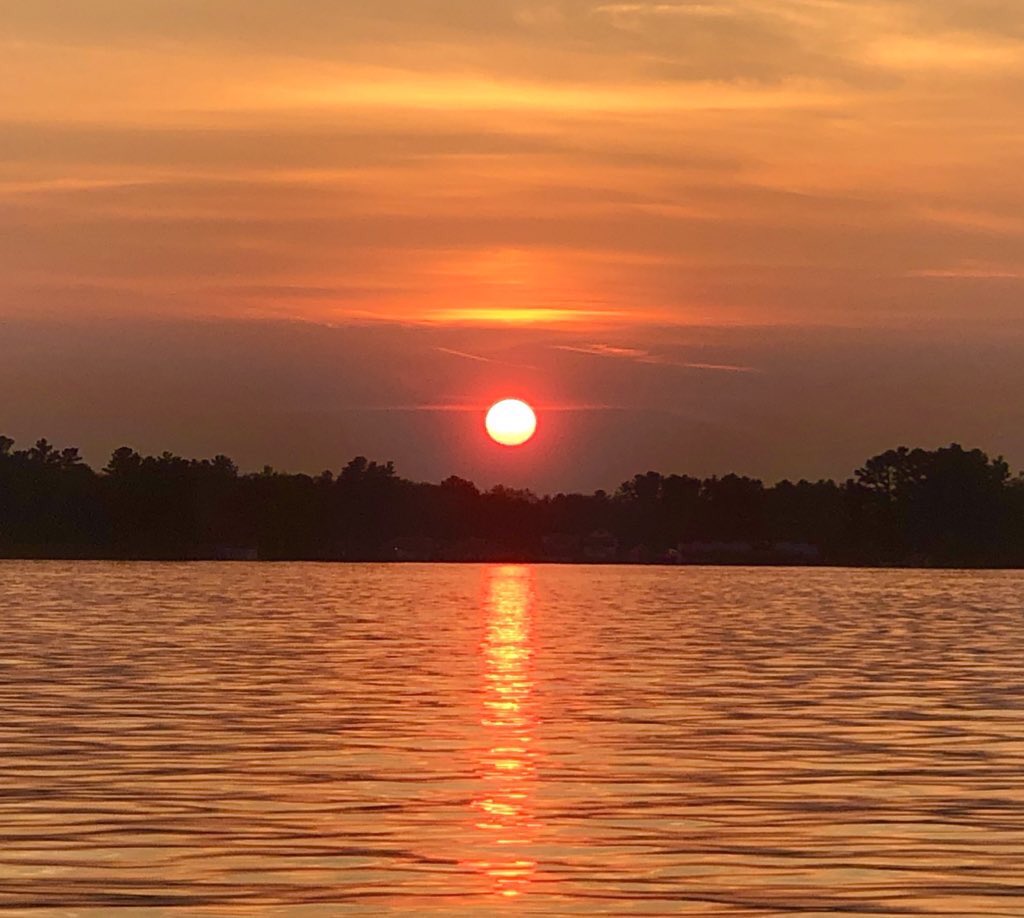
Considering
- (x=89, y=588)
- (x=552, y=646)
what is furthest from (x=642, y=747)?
(x=89, y=588)

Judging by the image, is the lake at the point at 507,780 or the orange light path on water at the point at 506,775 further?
the orange light path on water at the point at 506,775

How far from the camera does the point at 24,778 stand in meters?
29.4

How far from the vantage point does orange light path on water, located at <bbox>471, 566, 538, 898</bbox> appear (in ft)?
75.4

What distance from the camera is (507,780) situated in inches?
1197

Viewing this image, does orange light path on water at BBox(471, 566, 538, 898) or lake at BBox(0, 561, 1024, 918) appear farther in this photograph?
orange light path on water at BBox(471, 566, 538, 898)

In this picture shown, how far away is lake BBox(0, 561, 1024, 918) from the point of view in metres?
21.7

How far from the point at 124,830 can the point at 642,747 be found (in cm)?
1169

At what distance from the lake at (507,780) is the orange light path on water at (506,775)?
0.08 m

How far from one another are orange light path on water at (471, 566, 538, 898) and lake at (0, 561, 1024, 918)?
0.08m

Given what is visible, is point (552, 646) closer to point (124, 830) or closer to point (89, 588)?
point (124, 830)

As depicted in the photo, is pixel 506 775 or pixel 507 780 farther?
pixel 506 775

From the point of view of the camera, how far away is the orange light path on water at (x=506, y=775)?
75.4ft

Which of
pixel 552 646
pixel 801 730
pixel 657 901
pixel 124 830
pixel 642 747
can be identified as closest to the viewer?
pixel 657 901

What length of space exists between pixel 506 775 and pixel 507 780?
2.00 ft
